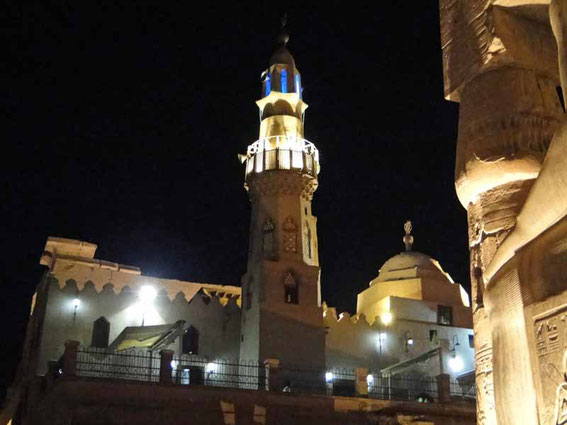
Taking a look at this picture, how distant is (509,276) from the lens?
3984 mm

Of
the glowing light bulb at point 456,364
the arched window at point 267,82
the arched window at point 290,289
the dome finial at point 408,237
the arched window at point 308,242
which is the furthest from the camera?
the dome finial at point 408,237

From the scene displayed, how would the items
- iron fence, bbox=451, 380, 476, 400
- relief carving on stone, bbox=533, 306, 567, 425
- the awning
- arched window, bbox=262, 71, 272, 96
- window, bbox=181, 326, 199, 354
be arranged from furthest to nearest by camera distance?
arched window, bbox=262, 71, 272, 96
window, bbox=181, 326, 199, 354
iron fence, bbox=451, 380, 476, 400
the awning
relief carving on stone, bbox=533, 306, 567, 425

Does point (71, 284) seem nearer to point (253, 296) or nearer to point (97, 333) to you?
point (97, 333)

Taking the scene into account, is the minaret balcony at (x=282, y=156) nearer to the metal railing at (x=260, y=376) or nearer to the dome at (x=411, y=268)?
the metal railing at (x=260, y=376)

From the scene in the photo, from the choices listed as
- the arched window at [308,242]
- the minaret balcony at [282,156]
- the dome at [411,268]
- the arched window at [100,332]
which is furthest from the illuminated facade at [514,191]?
the dome at [411,268]

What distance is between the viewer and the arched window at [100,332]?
2223cm

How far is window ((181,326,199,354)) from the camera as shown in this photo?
23703 mm

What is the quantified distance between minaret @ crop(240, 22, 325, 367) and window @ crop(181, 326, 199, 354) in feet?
5.67

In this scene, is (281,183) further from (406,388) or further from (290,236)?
(406,388)

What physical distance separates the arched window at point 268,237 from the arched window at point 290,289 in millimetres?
1141

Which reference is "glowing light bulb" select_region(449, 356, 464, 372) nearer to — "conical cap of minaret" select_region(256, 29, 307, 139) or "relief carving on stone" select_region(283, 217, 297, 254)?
"relief carving on stone" select_region(283, 217, 297, 254)

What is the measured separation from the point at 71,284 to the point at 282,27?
14.0m

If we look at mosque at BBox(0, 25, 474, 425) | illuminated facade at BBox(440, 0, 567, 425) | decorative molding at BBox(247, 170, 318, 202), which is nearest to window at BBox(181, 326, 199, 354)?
mosque at BBox(0, 25, 474, 425)

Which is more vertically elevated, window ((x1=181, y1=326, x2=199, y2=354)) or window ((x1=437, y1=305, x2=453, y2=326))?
window ((x1=437, y1=305, x2=453, y2=326))
